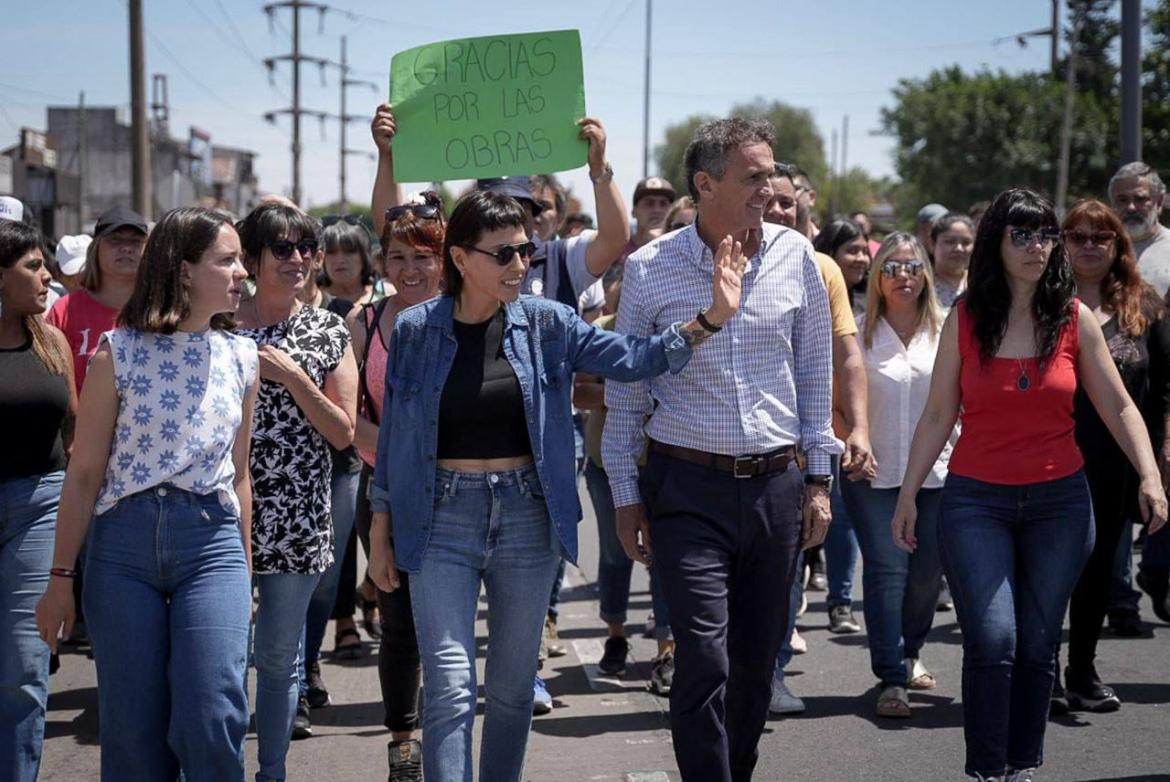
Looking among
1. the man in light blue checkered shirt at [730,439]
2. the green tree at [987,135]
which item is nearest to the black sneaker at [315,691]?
the man in light blue checkered shirt at [730,439]

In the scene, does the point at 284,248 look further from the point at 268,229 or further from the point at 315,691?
the point at 315,691

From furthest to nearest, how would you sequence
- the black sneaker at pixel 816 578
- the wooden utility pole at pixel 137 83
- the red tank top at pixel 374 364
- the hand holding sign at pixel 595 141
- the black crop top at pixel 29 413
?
the wooden utility pole at pixel 137 83 < the black sneaker at pixel 816 578 < the red tank top at pixel 374 364 < the hand holding sign at pixel 595 141 < the black crop top at pixel 29 413

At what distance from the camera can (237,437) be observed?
4484 mm

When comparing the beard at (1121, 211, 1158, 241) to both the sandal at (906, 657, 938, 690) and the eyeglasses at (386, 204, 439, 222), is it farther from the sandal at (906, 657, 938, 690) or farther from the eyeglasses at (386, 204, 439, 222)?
the eyeglasses at (386, 204, 439, 222)

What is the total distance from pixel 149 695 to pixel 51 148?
205 feet

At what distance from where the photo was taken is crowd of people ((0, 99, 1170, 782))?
4219mm

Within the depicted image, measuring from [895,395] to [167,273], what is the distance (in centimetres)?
387

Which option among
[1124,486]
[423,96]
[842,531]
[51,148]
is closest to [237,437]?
[423,96]

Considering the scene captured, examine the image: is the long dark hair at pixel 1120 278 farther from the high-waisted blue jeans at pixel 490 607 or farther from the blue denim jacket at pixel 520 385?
the high-waisted blue jeans at pixel 490 607

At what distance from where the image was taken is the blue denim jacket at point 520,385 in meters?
4.54

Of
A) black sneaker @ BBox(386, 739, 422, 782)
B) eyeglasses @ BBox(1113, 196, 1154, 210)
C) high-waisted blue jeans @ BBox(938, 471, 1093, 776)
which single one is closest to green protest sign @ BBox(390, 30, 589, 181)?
high-waisted blue jeans @ BBox(938, 471, 1093, 776)

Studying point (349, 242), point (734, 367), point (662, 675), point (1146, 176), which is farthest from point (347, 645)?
point (1146, 176)

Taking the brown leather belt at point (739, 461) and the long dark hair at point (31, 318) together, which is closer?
the brown leather belt at point (739, 461)

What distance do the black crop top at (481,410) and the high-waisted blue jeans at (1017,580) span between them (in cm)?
170
